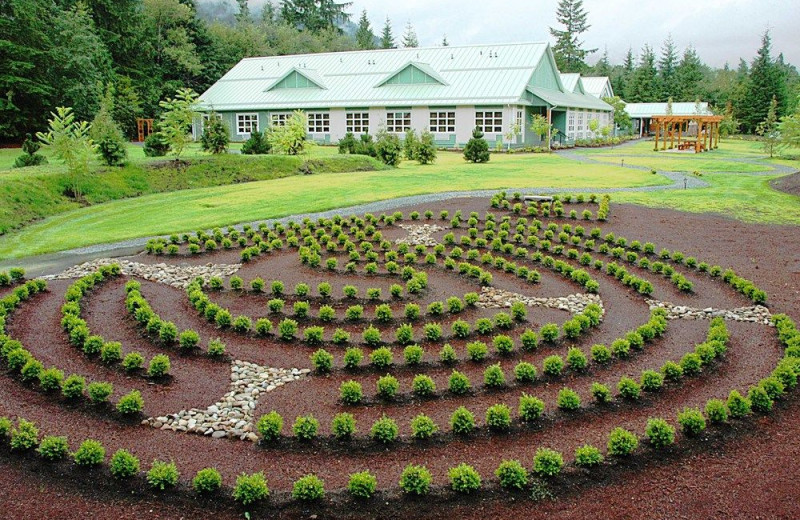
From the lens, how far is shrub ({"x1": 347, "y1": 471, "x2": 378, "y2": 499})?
5625mm

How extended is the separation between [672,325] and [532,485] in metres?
5.12

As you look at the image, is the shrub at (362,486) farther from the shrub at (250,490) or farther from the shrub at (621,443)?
the shrub at (621,443)

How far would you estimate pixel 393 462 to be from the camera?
6238 mm

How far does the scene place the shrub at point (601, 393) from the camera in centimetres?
720

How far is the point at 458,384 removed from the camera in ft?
24.6

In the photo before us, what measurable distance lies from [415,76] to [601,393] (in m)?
42.1

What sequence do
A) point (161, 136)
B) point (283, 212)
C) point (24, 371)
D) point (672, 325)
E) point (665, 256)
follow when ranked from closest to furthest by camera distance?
point (24, 371)
point (672, 325)
point (665, 256)
point (283, 212)
point (161, 136)

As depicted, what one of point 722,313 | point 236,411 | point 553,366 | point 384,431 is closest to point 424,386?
point 384,431

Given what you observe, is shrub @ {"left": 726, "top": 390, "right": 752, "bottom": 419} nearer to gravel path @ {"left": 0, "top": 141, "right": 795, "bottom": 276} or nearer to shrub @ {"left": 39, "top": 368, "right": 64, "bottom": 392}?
shrub @ {"left": 39, "top": 368, "right": 64, "bottom": 392}

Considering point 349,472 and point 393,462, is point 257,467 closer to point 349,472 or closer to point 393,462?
point 349,472

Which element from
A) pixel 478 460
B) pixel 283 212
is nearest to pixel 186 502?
pixel 478 460

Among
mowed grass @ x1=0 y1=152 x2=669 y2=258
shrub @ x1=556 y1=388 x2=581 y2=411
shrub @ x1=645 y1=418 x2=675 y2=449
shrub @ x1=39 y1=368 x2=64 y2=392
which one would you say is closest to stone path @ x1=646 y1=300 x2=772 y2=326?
shrub @ x1=556 y1=388 x2=581 y2=411

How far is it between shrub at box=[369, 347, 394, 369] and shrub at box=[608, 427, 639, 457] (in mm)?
3011

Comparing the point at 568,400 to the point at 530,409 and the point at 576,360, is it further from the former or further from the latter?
the point at 576,360
